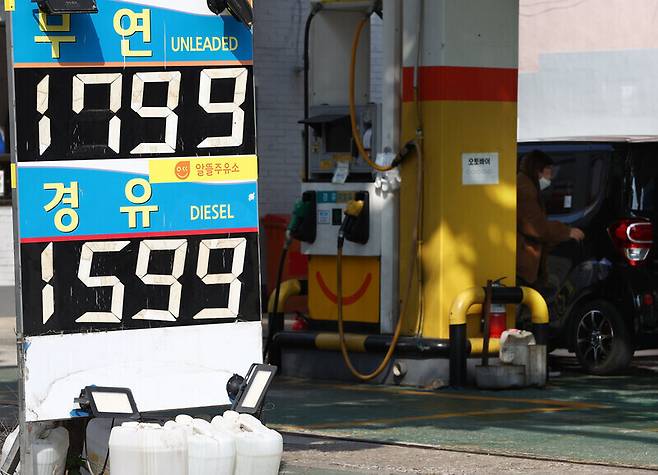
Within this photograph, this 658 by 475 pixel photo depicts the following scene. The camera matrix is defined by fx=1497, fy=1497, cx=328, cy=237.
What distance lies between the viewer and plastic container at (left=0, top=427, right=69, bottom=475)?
6254 millimetres

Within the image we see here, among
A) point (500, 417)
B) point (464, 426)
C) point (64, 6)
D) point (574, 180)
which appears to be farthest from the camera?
point (574, 180)

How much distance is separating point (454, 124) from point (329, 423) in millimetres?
2983

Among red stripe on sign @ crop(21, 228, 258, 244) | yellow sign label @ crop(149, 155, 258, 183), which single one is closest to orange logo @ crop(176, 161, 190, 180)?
yellow sign label @ crop(149, 155, 258, 183)

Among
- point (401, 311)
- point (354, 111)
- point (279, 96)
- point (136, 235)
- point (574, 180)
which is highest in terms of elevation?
point (279, 96)

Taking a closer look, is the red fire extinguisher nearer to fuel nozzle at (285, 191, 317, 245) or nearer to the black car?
the black car

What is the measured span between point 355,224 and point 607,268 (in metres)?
2.29

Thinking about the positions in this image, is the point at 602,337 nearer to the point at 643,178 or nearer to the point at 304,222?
the point at 643,178

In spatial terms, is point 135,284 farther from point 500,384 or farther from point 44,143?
point 500,384

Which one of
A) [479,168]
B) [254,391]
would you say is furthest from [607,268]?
[254,391]

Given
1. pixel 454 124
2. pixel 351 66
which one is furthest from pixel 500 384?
pixel 351 66

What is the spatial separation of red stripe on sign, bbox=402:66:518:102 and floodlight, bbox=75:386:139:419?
5.96 meters

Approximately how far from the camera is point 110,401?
6066 millimetres

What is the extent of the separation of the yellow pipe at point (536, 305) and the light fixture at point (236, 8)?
19.0ft

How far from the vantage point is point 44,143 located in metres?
6.13
